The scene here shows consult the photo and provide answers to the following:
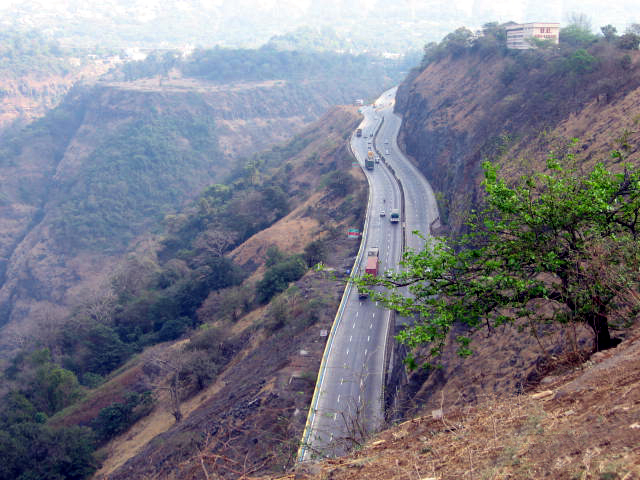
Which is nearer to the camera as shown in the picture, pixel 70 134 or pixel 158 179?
pixel 158 179

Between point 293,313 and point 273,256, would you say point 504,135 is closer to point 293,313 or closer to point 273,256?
point 273,256

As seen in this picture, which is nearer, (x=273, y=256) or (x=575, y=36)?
(x=273, y=256)

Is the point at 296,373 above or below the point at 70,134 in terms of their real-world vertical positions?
below

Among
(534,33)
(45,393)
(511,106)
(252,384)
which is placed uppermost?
(534,33)

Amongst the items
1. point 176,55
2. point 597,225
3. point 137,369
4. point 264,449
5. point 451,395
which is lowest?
point 137,369

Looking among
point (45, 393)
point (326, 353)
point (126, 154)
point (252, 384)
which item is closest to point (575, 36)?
point (326, 353)

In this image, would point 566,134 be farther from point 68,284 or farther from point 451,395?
point 68,284

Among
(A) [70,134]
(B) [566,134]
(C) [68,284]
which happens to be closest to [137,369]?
(B) [566,134]

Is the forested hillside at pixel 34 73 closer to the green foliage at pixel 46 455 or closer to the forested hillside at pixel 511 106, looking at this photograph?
the forested hillside at pixel 511 106
